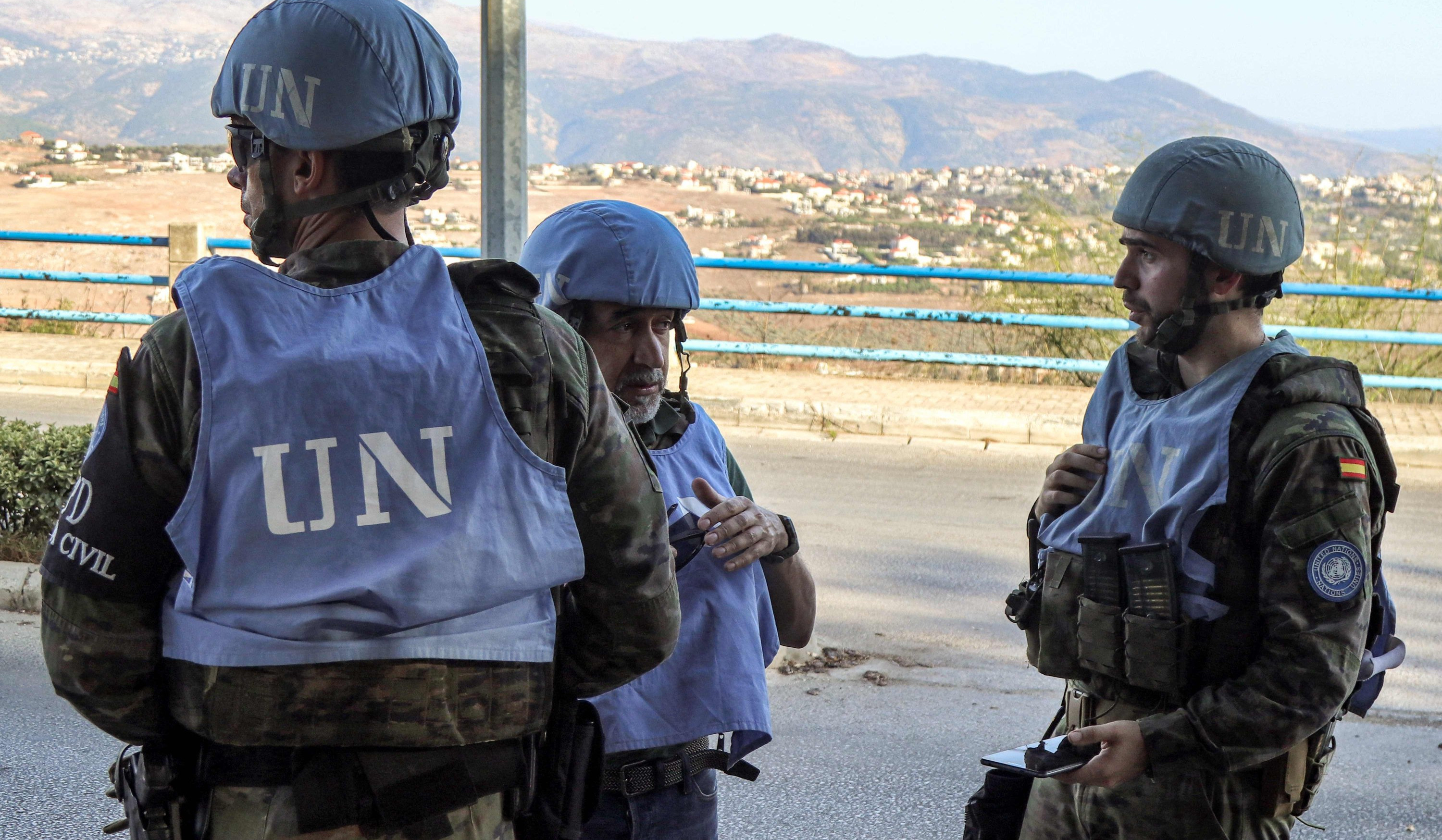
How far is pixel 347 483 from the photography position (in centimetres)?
134

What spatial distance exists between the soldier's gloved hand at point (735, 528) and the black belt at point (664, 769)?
29 centimetres

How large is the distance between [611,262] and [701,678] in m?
0.69

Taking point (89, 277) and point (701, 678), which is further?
point (89, 277)

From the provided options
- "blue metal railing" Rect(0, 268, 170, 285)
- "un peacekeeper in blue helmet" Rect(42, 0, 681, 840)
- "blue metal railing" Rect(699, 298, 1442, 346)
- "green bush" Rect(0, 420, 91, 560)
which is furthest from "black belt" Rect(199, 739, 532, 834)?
"blue metal railing" Rect(0, 268, 170, 285)

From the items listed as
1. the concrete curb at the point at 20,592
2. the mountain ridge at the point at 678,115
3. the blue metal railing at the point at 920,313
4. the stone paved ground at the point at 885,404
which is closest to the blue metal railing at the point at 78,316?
the blue metal railing at the point at 920,313

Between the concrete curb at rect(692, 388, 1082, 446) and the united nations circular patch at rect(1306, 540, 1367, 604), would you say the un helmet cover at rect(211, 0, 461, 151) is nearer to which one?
the united nations circular patch at rect(1306, 540, 1367, 604)

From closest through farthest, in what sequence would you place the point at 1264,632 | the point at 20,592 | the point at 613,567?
the point at 613,567 → the point at 1264,632 → the point at 20,592

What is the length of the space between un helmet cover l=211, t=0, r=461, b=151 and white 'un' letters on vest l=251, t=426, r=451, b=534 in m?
0.36

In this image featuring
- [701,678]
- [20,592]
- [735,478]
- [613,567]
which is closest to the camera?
[613,567]

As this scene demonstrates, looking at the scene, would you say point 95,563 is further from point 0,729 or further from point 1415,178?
point 1415,178

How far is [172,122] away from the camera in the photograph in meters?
126

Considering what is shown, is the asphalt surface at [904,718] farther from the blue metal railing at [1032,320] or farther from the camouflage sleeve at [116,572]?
the blue metal railing at [1032,320]

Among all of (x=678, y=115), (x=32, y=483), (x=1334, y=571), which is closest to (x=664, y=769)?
(x=1334, y=571)

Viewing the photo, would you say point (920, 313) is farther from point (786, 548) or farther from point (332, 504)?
point (332, 504)
